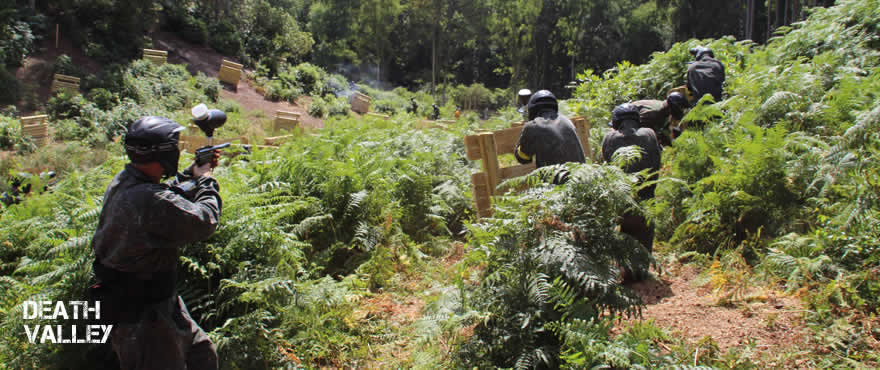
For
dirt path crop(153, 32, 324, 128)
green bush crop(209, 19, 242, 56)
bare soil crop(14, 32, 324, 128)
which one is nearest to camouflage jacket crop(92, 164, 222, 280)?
bare soil crop(14, 32, 324, 128)

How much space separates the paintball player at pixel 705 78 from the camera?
8.41 metres

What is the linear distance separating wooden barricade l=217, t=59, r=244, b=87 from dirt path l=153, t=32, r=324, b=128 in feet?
1.28

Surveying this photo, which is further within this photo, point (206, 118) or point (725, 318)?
point (725, 318)

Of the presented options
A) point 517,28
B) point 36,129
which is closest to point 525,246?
point 36,129

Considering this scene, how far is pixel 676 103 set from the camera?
7.54 m

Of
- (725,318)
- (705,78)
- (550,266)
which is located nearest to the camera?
(550,266)

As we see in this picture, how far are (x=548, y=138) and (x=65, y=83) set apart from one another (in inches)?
881

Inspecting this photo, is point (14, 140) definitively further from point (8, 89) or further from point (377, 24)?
point (377, 24)

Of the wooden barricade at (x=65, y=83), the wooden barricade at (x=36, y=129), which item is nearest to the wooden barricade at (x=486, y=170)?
the wooden barricade at (x=36, y=129)

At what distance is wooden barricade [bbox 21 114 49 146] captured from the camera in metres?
15.9

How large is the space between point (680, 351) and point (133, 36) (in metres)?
30.4

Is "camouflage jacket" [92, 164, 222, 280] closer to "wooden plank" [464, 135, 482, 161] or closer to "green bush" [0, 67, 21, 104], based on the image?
"wooden plank" [464, 135, 482, 161]

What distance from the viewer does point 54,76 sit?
21.3 metres

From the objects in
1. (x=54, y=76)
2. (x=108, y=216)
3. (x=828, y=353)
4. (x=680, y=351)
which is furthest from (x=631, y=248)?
(x=54, y=76)
